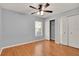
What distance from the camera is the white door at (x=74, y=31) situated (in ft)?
15.2

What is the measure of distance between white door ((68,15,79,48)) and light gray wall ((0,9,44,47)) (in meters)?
2.79

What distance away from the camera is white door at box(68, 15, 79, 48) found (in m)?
4.64

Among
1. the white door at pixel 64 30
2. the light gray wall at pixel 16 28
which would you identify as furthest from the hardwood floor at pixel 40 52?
the white door at pixel 64 30

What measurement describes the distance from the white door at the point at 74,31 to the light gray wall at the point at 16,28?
279cm

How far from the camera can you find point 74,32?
4816 millimetres

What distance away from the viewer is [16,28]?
524 cm

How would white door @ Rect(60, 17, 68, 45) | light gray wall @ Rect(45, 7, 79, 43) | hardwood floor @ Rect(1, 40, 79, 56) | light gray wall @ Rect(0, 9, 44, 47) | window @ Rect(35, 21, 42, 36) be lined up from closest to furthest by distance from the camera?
hardwood floor @ Rect(1, 40, 79, 56), light gray wall @ Rect(0, 9, 44, 47), light gray wall @ Rect(45, 7, 79, 43), white door @ Rect(60, 17, 68, 45), window @ Rect(35, 21, 42, 36)

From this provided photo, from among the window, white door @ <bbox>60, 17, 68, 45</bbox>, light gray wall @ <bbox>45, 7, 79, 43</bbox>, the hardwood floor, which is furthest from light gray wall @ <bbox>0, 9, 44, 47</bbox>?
white door @ <bbox>60, 17, 68, 45</bbox>

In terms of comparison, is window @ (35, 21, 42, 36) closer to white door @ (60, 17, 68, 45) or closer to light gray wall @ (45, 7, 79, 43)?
light gray wall @ (45, 7, 79, 43)

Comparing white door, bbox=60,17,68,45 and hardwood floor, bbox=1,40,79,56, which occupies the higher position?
white door, bbox=60,17,68,45

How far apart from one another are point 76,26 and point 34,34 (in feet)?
10.7

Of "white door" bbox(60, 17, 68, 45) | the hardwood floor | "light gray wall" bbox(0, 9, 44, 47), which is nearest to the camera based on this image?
the hardwood floor

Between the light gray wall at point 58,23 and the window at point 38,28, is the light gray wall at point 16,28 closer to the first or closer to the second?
the window at point 38,28

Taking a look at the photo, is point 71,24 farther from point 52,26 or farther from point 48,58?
point 48,58
